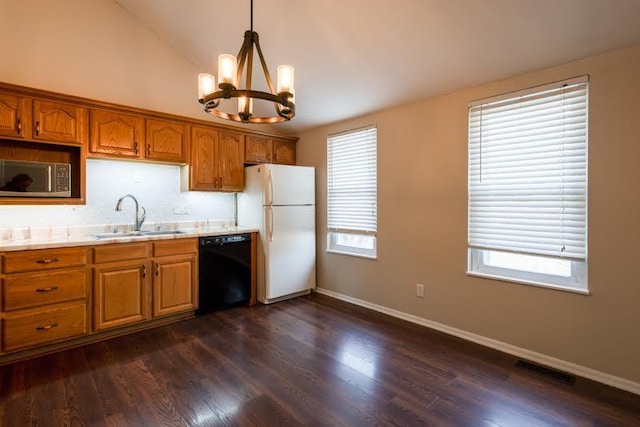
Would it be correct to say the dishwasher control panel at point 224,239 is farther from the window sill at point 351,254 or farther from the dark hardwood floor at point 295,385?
the window sill at point 351,254

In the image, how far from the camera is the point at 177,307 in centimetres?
329

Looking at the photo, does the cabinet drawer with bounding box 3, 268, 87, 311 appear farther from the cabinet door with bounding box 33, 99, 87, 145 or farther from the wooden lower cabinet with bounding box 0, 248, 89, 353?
the cabinet door with bounding box 33, 99, 87, 145

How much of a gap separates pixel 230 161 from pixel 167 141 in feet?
2.45

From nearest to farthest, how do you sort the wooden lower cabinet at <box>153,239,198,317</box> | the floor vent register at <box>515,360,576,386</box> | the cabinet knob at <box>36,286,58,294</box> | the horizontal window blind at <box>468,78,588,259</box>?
the floor vent register at <box>515,360,576,386</box>
the horizontal window blind at <box>468,78,588,259</box>
the cabinet knob at <box>36,286,58,294</box>
the wooden lower cabinet at <box>153,239,198,317</box>

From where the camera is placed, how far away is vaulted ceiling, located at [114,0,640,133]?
2096 mm

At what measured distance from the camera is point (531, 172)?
2.52 meters

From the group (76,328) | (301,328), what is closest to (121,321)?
(76,328)

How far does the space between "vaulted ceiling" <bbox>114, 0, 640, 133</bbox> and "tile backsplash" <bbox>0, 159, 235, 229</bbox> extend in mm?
1486

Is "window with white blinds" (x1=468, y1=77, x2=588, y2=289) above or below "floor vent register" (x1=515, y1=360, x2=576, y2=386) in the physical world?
above

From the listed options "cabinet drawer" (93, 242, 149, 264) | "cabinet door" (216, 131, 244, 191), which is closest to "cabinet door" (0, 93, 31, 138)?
"cabinet drawer" (93, 242, 149, 264)

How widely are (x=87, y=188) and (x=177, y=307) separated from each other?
1496mm

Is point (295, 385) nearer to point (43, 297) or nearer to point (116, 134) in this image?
point (43, 297)

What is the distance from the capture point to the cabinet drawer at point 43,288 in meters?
2.42

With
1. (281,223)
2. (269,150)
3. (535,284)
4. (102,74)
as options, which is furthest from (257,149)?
(535,284)
